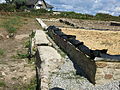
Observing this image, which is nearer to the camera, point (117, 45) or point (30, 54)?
point (30, 54)

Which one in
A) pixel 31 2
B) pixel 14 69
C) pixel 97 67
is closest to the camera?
pixel 97 67

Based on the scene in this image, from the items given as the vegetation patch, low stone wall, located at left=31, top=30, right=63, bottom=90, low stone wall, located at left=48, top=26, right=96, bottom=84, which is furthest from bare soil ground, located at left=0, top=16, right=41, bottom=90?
the vegetation patch

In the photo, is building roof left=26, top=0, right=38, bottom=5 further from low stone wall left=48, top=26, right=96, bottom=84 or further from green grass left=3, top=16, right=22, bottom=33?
low stone wall left=48, top=26, right=96, bottom=84

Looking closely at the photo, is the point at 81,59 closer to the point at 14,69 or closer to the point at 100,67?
the point at 100,67

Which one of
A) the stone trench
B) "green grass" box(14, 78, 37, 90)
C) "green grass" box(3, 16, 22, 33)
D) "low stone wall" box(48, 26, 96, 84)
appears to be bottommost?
"green grass" box(14, 78, 37, 90)

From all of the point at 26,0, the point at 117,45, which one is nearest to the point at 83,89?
the point at 117,45

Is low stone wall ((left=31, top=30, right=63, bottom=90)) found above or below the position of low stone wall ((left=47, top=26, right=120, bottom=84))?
below

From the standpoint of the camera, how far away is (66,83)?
6.19m

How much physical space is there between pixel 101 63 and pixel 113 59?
0.38 m

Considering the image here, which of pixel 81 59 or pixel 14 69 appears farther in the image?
pixel 14 69

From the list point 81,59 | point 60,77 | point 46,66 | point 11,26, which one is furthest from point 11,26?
point 60,77

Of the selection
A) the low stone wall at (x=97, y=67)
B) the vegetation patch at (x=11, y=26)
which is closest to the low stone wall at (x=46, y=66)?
the low stone wall at (x=97, y=67)

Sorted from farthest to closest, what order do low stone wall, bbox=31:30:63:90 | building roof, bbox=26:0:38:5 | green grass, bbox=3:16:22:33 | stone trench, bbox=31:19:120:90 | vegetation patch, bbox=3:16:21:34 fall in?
building roof, bbox=26:0:38:5 → green grass, bbox=3:16:22:33 → vegetation patch, bbox=3:16:21:34 → low stone wall, bbox=31:30:63:90 → stone trench, bbox=31:19:120:90

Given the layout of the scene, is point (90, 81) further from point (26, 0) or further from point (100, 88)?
point (26, 0)
